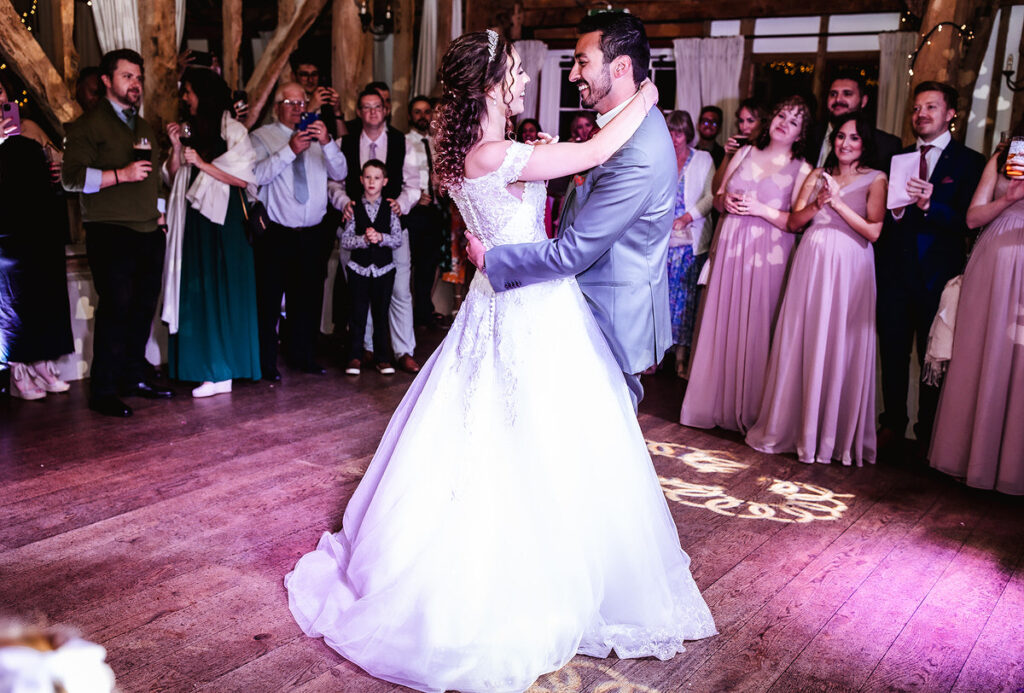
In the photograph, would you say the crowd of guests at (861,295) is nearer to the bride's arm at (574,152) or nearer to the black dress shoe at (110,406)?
the bride's arm at (574,152)

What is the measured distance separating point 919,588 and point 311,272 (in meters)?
3.75

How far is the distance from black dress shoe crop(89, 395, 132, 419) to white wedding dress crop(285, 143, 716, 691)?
2244mm

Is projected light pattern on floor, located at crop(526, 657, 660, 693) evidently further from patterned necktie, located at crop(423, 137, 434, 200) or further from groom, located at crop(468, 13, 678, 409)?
patterned necktie, located at crop(423, 137, 434, 200)

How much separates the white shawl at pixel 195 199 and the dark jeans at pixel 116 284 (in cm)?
11

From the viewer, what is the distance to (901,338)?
13.8 ft

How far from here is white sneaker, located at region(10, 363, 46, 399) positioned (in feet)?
14.4

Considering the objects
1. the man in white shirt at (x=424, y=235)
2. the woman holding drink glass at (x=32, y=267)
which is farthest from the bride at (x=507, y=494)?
the man in white shirt at (x=424, y=235)

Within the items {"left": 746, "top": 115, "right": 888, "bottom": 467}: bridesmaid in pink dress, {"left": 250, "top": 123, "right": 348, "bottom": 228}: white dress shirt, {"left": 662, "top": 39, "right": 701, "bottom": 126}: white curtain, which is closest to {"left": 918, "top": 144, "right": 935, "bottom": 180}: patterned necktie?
{"left": 746, "top": 115, "right": 888, "bottom": 467}: bridesmaid in pink dress

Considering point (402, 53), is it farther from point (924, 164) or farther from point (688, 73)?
point (924, 164)

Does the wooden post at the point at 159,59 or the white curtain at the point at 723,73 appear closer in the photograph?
the wooden post at the point at 159,59

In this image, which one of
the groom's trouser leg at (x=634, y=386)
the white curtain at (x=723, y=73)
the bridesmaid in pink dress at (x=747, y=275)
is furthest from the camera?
the white curtain at (x=723, y=73)

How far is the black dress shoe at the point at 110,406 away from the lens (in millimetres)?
4234

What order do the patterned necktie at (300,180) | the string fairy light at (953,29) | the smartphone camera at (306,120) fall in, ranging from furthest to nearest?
1. the patterned necktie at (300,180)
2. the smartphone camera at (306,120)
3. the string fairy light at (953,29)

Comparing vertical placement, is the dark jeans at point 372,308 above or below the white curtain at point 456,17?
below
